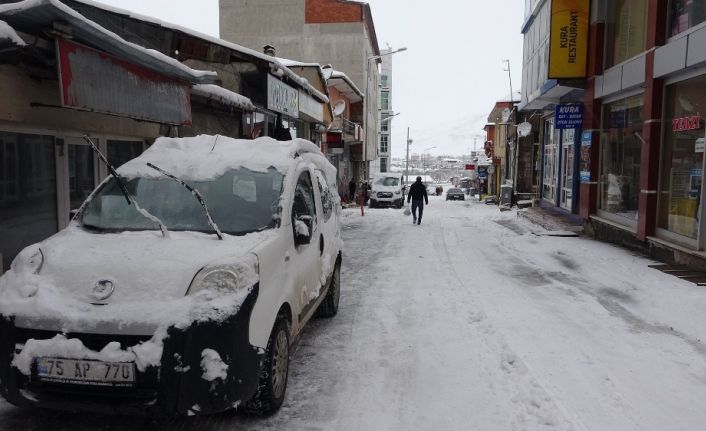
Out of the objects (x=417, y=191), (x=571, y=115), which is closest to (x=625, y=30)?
(x=571, y=115)

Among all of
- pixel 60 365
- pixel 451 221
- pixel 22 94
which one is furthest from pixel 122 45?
pixel 451 221

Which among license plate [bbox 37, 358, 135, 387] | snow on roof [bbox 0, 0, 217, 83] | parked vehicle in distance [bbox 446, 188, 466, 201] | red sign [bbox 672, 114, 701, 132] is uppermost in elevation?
snow on roof [bbox 0, 0, 217, 83]

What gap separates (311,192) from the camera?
17.8 feet

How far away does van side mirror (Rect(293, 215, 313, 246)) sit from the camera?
4.40m

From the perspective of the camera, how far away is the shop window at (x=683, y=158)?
9461 millimetres

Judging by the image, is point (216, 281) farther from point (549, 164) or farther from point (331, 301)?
point (549, 164)

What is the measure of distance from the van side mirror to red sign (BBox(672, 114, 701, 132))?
830 centimetres

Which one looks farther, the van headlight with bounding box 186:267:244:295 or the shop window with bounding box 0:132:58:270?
the shop window with bounding box 0:132:58:270

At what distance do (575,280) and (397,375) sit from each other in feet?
17.3

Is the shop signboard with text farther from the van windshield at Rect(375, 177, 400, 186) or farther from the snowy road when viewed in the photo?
the van windshield at Rect(375, 177, 400, 186)

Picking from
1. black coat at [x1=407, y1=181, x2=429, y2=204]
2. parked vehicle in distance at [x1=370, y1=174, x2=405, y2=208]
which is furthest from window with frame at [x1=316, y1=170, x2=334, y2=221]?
parked vehicle in distance at [x1=370, y1=174, x2=405, y2=208]

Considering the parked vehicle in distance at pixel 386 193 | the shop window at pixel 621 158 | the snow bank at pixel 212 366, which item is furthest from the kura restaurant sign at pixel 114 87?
the parked vehicle in distance at pixel 386 193

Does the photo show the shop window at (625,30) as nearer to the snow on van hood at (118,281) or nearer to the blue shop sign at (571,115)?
the blue shop sign at (571,115)

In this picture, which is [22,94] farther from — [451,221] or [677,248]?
[451,221]
